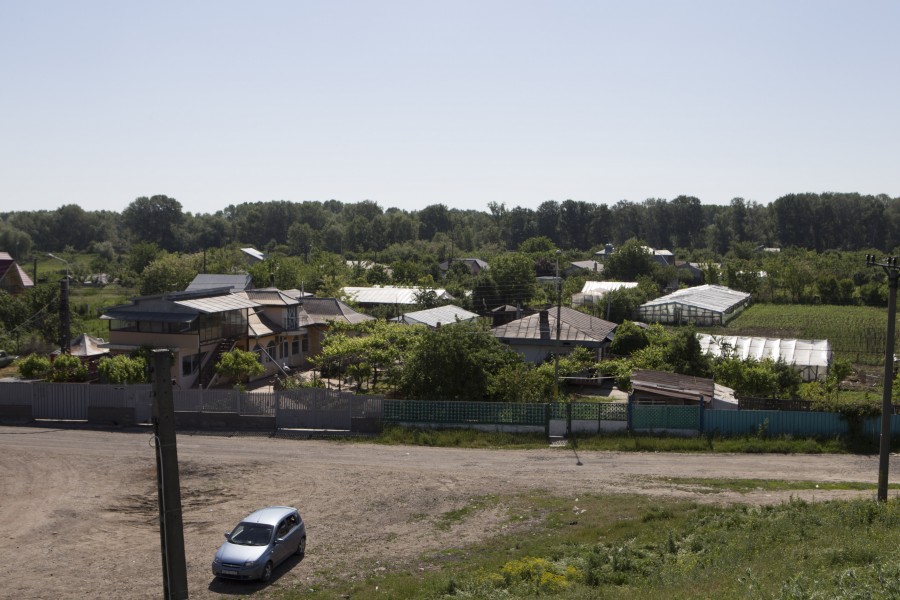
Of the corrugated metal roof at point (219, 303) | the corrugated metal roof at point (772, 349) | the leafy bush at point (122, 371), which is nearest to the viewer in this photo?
the leafy bush at point (122, 371)

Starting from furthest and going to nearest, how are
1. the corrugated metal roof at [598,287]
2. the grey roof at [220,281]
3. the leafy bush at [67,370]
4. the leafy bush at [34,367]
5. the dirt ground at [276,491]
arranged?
1. the corrugated metal roof at [598,287]
2. the grey roof at [220,281]
3. the leafy bush at [34,367]
4. the leafy bush at [67,370]
5. the dirt ground at [276,491]

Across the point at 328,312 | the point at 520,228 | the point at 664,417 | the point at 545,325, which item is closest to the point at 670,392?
the point at 664,417

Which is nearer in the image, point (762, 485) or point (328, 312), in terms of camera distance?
point (762, 485)

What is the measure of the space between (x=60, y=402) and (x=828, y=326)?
63.2 metres

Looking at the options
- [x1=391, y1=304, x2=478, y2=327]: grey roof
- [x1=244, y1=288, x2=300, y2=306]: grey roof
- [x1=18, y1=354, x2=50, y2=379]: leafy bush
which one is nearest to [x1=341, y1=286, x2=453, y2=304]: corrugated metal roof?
[x1=391, y1=304, x2=478, y2=327]: grey roof

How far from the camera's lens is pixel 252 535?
727 inches

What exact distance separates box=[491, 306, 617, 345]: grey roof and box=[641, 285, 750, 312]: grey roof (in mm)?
25781

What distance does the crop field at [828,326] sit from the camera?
57312mm

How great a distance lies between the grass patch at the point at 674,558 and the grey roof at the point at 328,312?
101ft

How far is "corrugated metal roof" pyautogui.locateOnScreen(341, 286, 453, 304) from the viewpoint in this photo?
7438 centimetres

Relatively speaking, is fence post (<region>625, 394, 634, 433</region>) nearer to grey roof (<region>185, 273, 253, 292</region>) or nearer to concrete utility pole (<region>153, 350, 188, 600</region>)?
concrete utility pole (<region>153, 350, 188, 600</region>)

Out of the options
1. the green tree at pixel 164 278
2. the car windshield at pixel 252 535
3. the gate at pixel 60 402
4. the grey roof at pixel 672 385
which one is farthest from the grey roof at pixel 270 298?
the green tree at pixel 164 278

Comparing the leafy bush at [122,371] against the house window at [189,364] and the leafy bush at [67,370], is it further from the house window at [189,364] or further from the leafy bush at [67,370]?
the house window at [189,364]

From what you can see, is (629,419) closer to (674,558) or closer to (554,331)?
(674,558)
